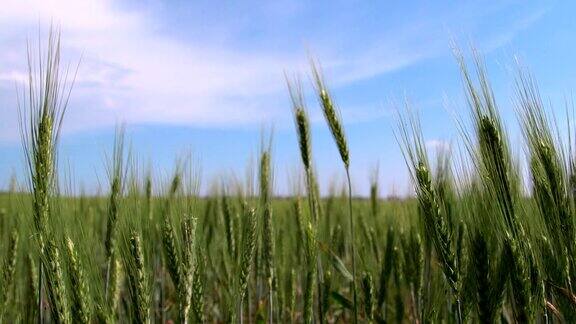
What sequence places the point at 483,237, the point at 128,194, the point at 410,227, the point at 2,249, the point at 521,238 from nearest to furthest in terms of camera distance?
the point at 521,238
the point at 483,237
the point at 128,194
the point at 2,249
the point at 410,227

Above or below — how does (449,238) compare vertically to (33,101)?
below

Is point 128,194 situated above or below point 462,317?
above

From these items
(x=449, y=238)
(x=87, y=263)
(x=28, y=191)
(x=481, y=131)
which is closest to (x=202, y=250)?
(x=87, y=263)

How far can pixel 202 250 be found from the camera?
8.70ft

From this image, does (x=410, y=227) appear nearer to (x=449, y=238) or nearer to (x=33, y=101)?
(x=449, y=238)

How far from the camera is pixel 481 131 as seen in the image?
2139mm

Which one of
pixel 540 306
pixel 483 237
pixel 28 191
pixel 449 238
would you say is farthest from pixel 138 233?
pixel 540 306

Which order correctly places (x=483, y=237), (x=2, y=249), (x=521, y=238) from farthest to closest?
(x=2, y=249) → (x=483, y=237) → (x=521, y=238)

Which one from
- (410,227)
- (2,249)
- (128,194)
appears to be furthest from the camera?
(410,227)

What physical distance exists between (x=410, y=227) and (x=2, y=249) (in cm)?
219

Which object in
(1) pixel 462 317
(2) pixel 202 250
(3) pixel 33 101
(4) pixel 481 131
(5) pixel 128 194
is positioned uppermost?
(3) pixel 33 101

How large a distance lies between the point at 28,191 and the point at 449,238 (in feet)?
4.99

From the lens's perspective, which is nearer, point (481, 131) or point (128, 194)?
point (481, 131)

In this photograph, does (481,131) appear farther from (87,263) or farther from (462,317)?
(87,263)
